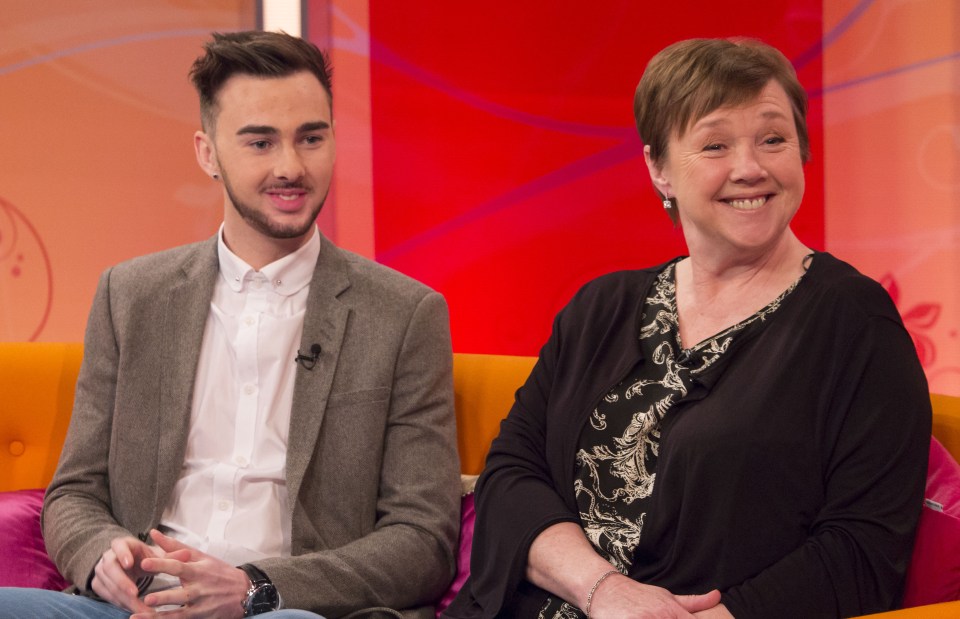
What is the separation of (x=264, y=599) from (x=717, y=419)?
3.23 ft

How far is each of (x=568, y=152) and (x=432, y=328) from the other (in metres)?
1.54

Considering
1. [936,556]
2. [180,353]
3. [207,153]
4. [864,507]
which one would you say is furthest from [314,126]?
[936,556]

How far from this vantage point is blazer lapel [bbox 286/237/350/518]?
2455 millimetres

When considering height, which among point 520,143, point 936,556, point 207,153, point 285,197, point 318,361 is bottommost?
point 936,556

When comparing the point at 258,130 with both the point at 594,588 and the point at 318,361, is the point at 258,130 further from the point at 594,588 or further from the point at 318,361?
the point at 594,588

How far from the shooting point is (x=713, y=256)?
2244 mm

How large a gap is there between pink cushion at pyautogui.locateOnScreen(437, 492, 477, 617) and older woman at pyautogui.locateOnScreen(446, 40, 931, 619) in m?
0.20

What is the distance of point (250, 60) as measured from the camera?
2611mm

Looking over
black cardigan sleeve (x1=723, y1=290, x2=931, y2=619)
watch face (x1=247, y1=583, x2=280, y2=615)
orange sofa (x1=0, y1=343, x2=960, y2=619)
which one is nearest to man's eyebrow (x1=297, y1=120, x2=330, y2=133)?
orange sofa (x1=0, y1=343, x2=960, y2=619)

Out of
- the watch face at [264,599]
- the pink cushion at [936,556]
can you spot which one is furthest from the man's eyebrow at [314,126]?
the pink cushion at [936,556]

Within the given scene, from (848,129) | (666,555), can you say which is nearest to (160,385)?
(666,555)

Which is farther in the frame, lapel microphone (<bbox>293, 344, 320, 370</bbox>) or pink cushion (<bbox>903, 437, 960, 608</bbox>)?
lapel microphone (<bbox>293, 344, 320, 370</bbox>)

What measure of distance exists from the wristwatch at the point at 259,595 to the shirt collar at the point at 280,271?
2.32 feet

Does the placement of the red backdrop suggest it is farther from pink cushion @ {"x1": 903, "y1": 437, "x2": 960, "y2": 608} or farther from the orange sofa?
pink cushion @ {"x1": 903, "y1": 437, "x2": 960, "y2": 608}
